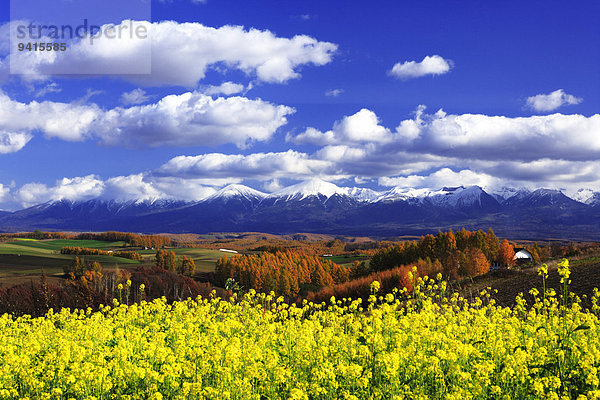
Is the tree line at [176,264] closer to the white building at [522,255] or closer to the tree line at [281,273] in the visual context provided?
the tree line at [281,273]

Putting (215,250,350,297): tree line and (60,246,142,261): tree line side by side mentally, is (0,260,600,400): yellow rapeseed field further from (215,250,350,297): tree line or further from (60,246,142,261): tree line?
(60,246,142,261): tree line

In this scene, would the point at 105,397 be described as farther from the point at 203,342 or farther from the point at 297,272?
the point at 297,272

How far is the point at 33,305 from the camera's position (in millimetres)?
26438

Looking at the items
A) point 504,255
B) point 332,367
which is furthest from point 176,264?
point 332,367

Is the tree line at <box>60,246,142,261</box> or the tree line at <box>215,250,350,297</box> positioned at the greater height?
the tree line at <box>60,246,142,261</box>

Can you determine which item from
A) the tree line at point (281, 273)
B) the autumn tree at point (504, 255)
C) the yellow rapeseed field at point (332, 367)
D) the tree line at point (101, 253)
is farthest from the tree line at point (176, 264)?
the yellow rapeseed field at point (332, 367)

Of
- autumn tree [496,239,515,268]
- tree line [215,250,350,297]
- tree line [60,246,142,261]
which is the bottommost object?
tree line [215,250,350,297]

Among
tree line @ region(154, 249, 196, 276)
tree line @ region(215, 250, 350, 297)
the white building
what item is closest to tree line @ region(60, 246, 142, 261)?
tree line @ region(154, 249, 196, 276)

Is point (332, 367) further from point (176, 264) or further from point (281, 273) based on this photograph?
point (176, 264)

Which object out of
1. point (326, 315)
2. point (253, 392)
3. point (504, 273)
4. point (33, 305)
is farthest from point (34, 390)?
point (504, 273)

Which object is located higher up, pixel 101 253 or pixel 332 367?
pixel 332 367

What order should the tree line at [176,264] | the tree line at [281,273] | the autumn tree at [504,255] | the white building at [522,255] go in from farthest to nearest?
the tree line at [176,264], the white building at [522,255], the tree line at [281,273], the autumn tree at [504,255]

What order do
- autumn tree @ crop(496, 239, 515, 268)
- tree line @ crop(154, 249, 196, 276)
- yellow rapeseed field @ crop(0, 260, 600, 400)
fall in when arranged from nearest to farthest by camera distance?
yellow rapeseed field @ crop(0, 260, 600, 400) < autumn tree @ crop(496, 239, 515, 268) < tree line @ crop(154, 249, 196, 276)

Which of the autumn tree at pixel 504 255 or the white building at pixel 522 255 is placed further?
the white building at pixel 522 255
